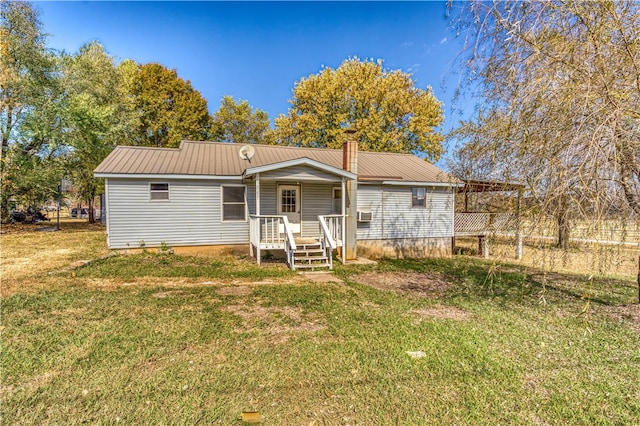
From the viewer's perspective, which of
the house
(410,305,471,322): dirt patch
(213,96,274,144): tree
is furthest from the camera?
(213,96,274,144): tree

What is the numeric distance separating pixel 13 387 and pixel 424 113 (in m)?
23.2

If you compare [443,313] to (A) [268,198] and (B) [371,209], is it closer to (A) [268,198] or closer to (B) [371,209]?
(B) [371,209]

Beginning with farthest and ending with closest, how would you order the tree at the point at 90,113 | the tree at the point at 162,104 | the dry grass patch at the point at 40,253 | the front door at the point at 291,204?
the tree at the point at 162,104 < the tree at the point at 90,113 < the front door at the point at 291,204 < the dry grass patch at the point at 40,253

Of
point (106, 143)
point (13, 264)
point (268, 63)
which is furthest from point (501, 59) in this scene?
point (106, 143)

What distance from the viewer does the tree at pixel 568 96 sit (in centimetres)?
353

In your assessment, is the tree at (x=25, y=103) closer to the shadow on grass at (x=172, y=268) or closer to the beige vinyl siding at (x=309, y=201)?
A: the shadow on grass at (x=172, y=268)

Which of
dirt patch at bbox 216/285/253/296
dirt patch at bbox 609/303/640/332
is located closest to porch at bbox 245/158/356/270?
dirt patch at bbox 216/285/253/296

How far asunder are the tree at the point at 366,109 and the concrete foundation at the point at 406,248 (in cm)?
1050

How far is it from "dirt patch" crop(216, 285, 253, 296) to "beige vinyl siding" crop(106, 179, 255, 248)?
4203 mm

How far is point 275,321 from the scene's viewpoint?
4.65 metres

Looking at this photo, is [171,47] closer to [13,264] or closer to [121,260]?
[121,260]

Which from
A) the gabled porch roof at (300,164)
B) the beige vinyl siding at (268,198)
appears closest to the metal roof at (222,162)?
the beige vinyl siding at (268,198)

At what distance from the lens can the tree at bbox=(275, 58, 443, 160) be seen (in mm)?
21297

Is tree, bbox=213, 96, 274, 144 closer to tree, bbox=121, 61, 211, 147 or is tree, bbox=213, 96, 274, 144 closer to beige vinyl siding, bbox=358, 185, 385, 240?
tree, bbox=121, 61, 211, 147
